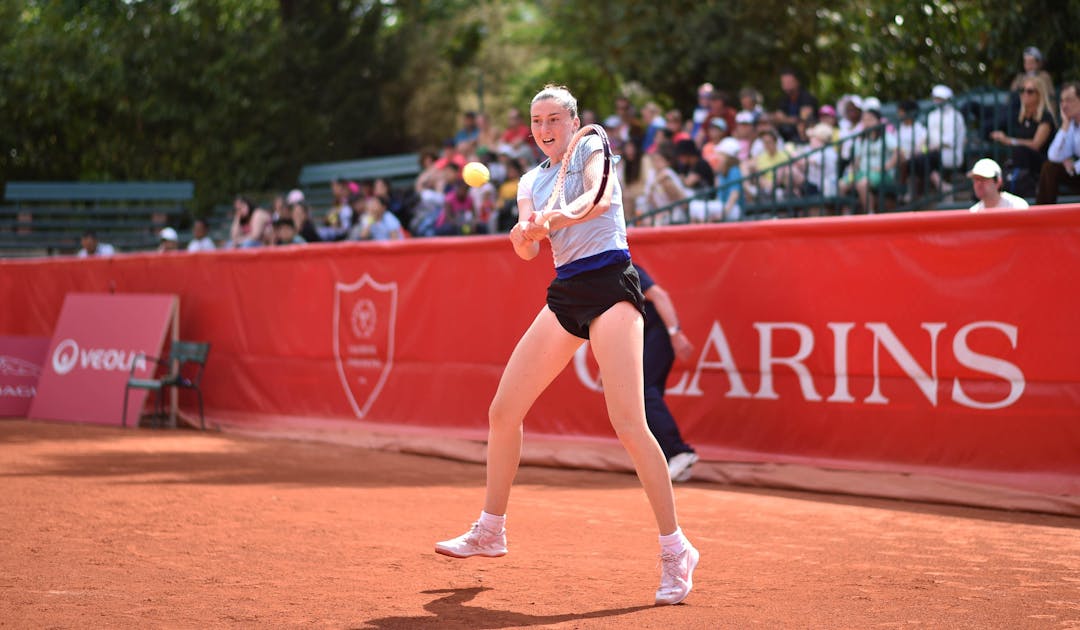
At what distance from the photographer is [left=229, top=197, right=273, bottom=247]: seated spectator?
20.2 meters

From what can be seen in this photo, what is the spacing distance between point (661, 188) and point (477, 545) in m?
9.76

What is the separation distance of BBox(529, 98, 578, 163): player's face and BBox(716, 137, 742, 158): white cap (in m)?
10.9

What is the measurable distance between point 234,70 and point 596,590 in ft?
98.3

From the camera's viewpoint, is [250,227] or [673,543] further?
[250,227]

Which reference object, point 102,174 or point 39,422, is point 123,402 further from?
point 102,174

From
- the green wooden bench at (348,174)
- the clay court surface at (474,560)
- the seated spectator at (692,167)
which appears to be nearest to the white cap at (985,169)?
the clay court surface at (474,560)

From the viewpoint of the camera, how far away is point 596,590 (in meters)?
5.81

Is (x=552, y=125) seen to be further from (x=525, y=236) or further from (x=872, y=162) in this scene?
(x=872, y=162)

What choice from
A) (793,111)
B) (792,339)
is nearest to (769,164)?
(793,111)

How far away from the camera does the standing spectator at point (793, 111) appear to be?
17359 millimetres

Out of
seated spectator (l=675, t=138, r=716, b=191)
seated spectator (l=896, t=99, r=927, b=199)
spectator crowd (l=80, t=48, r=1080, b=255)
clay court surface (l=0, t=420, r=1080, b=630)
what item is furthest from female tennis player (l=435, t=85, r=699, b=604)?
seated spectator (l=675, t=138, r=716, b=191)

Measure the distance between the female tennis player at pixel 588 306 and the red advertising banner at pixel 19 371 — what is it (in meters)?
11.6

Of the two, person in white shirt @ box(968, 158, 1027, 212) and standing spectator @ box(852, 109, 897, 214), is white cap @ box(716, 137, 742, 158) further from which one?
person in white shirt @ box(968, 158, 1027, 212)

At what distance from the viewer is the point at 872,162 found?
46.6 feet
